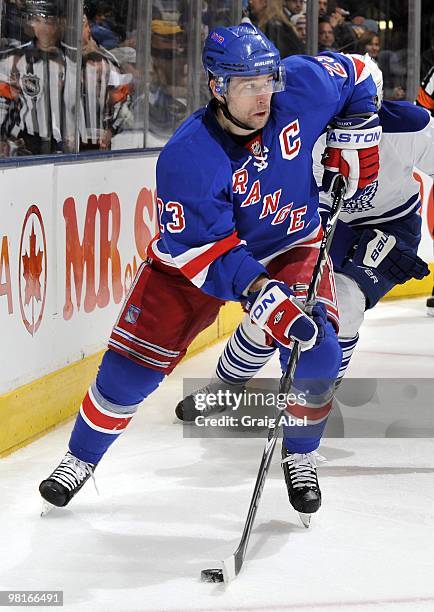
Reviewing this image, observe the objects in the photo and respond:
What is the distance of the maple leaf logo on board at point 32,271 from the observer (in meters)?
3.40

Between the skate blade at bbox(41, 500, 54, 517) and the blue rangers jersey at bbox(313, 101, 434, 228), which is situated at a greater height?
the blue rangers jersey at bbox(313, 101, 434, 228)

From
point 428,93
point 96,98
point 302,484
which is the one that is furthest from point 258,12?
point 302,484

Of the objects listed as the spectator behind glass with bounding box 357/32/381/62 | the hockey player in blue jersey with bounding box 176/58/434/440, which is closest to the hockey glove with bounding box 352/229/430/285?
the hockey player in blue jersey with bounding box 176/58/434/440

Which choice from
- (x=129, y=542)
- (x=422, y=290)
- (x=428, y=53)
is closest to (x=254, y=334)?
(x=129, y=542)

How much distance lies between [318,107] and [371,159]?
0.86 feet

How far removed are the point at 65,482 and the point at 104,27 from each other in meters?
2.12

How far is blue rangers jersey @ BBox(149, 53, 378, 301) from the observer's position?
8.08 feet

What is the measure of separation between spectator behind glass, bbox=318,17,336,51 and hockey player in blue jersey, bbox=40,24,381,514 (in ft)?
11.9

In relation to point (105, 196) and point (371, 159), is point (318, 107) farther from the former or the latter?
point (105, 196)

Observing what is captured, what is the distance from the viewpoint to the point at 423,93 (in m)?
5.69

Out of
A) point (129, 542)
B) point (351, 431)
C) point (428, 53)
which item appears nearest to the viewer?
point (129, 542)

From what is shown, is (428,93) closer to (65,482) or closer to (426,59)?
(426,59)

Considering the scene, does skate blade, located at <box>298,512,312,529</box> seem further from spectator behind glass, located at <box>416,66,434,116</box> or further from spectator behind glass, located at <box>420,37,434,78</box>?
spectator behind glass, located at <box>420,37,434,78</box>

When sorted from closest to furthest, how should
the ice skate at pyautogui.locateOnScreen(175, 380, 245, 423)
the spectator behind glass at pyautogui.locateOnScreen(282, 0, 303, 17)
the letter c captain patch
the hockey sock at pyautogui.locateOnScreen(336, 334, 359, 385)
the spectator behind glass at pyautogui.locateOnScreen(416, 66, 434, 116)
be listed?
the letter c captain patch → the hockey sock at pyautogui.locateOnScreen(336, 334, 359, 385) → the ice skate at pyautogui.locateOnScreen(175, 380, 245, 423) → the spectator behind glass at pyautogui.locateOnScreen(416, 66, 434, 116) → the spectator behind glass at pyautogui.locateOnScreen(282, 0, 303, 17)
